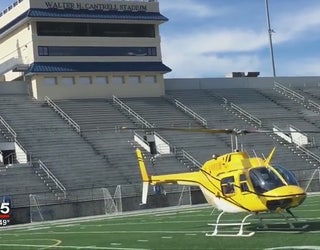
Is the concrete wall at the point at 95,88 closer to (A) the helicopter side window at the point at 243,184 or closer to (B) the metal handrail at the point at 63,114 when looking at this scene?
(B) the metal handrail at the point at 63,114

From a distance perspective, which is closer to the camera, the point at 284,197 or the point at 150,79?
the point at 284,197

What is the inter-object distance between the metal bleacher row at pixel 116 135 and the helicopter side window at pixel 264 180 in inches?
832

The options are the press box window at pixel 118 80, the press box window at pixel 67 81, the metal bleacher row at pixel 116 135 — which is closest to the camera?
the metal bleacher row at pixel 116 135

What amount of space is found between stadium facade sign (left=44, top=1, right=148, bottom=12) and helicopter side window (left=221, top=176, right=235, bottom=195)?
34558mm

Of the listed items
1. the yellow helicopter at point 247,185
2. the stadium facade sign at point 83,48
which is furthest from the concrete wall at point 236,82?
the yellow helicopter at point 247,185

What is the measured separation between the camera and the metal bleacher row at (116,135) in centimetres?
3991

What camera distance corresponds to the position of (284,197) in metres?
17.1

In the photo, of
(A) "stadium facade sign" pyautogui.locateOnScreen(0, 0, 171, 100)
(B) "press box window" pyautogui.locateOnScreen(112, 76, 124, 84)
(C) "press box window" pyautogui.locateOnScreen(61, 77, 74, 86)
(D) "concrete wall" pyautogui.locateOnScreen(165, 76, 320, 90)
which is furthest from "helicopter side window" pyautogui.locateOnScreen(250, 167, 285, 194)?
(D) "concrete wall" pyautogui.locateOnScreen(165, 76, 320, 90)

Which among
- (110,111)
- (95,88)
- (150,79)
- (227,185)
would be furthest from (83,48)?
(227,185)

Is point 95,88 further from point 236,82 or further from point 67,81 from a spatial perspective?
point 236,82

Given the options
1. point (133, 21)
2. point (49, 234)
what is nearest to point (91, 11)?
point (133, 21)

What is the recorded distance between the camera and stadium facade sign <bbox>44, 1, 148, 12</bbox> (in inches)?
2002

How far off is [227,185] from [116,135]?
2809 cm

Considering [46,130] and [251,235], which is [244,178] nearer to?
[251,235]
